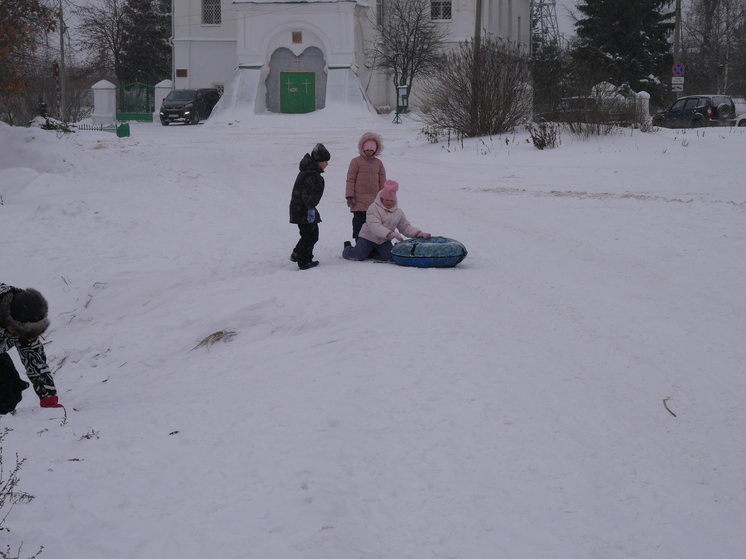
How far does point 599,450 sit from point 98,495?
2.51 metres

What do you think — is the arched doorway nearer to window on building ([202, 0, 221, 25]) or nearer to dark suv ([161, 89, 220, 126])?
dark suv ([161, 89, 220, 126])

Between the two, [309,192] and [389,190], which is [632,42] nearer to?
[389,190]

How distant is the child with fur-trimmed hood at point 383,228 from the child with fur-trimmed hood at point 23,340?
371 cm

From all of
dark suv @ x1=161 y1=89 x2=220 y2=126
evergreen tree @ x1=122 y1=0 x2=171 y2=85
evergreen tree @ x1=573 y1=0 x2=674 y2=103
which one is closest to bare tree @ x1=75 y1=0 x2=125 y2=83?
evergreen tree @ x1=122 y1=0 x2=171 y2=85

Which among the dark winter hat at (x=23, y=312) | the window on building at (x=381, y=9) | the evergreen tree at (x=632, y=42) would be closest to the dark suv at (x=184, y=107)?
the window on building at (x=381, y=9)

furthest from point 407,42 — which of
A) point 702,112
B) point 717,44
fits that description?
point 717,44

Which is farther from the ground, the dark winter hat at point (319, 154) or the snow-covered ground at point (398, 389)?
the dark winter hat at point (319, 154)

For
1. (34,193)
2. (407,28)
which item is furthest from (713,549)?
(407,28)

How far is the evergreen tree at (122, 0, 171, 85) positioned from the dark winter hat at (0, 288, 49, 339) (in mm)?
47943

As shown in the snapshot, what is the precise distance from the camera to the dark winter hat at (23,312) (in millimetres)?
5039

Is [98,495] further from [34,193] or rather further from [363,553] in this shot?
[34,193]

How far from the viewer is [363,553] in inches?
130

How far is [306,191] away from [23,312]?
11.4 feet

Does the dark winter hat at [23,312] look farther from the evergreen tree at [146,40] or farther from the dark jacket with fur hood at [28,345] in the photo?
the evergreen tree at [146,40]
